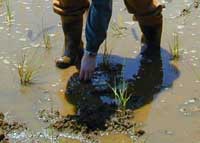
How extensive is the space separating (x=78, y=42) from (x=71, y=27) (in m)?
0.13

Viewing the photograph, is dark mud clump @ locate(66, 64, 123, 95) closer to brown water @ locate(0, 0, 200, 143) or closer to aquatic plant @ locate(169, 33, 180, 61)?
brown water @ locate(0, 0, 200, 143)

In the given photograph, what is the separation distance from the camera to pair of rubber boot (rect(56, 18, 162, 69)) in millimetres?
4094

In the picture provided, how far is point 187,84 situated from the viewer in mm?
3830

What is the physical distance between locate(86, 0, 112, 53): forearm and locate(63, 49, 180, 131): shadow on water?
0.32 m

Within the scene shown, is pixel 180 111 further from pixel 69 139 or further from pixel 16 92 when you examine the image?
pixel 16 92

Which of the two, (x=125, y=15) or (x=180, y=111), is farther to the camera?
(x=125, y=15)

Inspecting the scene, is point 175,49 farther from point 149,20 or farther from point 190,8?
point 190,8

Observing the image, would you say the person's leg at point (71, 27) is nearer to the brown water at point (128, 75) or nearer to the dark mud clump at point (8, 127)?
the brown water at point (128, 75)

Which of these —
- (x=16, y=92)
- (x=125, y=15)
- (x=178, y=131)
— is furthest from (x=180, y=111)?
(x=125, y=15)

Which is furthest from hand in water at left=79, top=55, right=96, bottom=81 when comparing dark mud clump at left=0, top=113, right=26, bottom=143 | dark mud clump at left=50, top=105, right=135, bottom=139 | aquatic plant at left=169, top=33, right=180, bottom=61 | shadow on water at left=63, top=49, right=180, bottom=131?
aquatic plant at left=169, top=33, right=180, bottom=61

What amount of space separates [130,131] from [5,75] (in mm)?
1113

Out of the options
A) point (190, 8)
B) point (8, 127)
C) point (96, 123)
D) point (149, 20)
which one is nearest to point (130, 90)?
point (96, 123)

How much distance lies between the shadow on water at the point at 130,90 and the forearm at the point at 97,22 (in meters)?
0.32

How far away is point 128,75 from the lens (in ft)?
13.0
